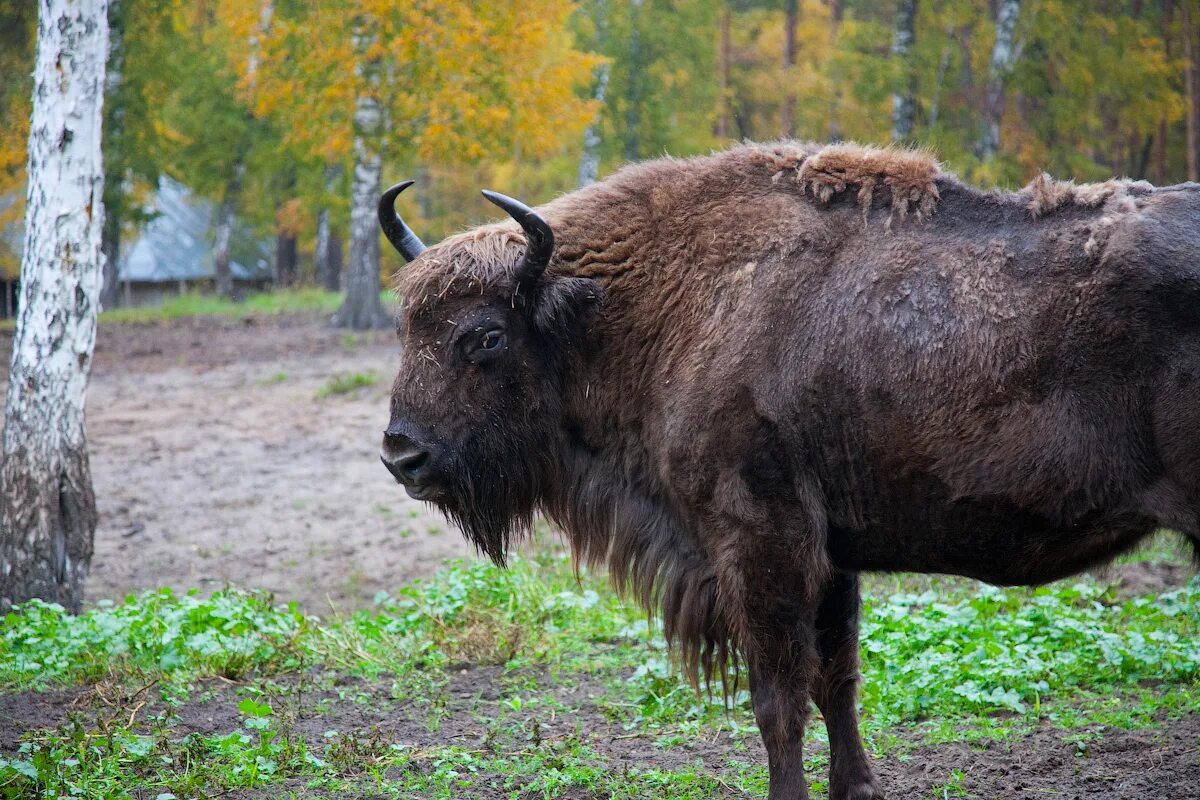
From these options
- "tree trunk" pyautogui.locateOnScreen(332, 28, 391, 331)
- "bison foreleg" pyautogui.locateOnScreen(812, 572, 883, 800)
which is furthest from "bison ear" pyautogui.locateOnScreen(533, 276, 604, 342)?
"tree trunk" pyautogui.locateOnScreen(332, 28, 391, 331)

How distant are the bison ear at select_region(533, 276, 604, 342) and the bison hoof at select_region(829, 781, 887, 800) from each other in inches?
79.5

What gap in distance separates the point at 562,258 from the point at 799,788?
2.21m

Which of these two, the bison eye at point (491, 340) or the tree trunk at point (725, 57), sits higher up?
the tree trunk at point (725, 57)

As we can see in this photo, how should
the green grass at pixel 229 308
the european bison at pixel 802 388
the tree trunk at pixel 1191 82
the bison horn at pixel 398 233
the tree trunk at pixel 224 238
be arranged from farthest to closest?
1. the tree trunk at pixel 224 238
2. the green grass at pixel 229 308
3. the tree trunk at pixel 1191 82
4. the bison horn at pixel 398 233
5. the european bison at pixel 802 388

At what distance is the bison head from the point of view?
439 cm

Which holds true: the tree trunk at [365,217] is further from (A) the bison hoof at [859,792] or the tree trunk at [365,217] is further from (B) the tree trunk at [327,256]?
(A) the bison hoof at [859,792]

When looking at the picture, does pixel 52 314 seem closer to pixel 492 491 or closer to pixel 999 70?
pixel 492 491

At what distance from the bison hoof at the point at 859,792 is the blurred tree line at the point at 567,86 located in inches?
391

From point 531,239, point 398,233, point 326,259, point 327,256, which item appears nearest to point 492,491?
point 531,239

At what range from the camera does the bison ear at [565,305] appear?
438 cm

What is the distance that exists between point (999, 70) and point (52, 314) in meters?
15.0

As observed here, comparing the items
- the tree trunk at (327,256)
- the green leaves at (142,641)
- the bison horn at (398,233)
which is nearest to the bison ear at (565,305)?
the bison horn at (398,233)

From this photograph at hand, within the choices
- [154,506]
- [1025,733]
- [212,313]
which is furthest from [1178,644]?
[212,313]

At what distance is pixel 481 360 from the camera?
4441mm
